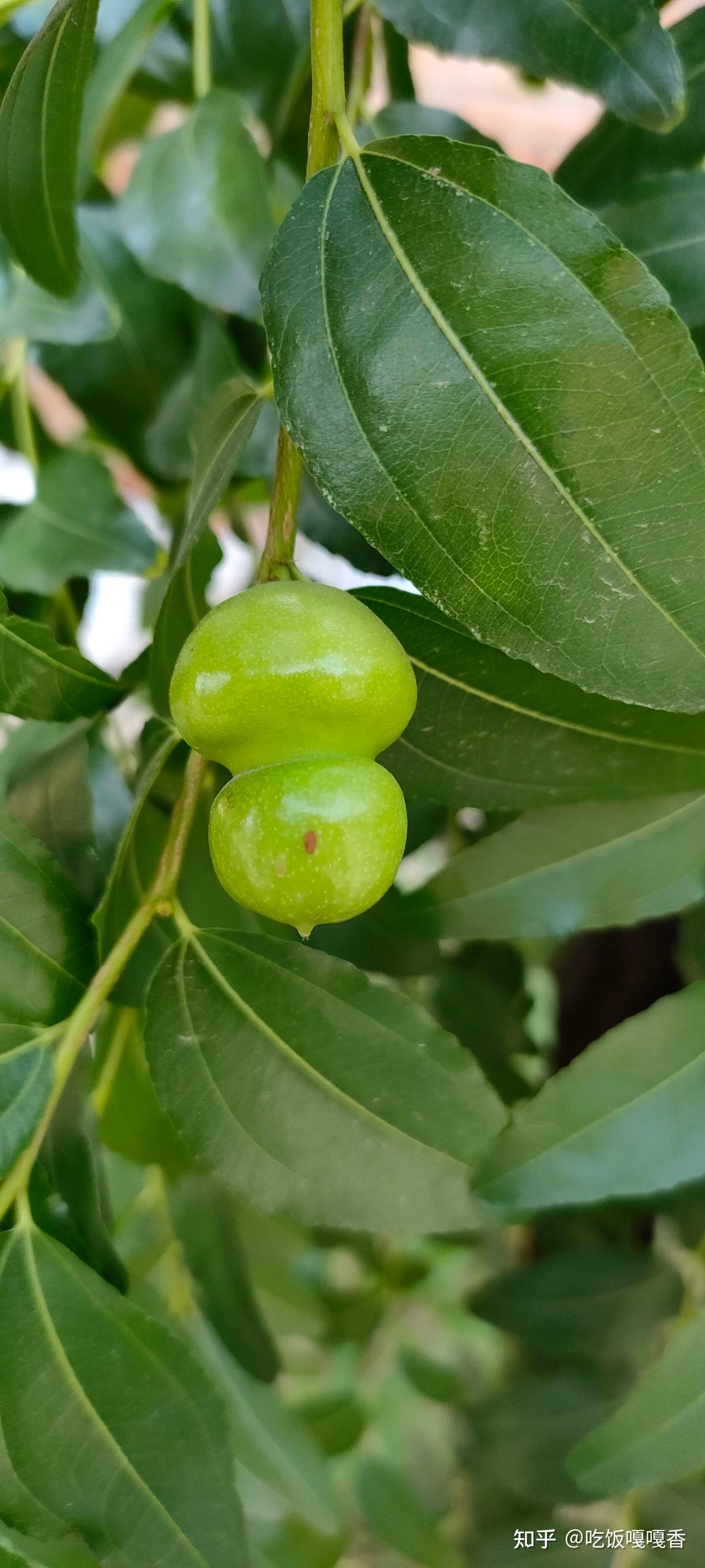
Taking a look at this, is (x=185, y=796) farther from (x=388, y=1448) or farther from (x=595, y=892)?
(x=388, y=1448)

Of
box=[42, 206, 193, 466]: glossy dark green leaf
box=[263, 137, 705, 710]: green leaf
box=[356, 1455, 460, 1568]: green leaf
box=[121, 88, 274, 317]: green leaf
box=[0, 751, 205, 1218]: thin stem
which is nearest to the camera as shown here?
box=[263, 137, 705, 710]: green leaf

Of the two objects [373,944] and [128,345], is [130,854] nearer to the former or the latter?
[373,944]

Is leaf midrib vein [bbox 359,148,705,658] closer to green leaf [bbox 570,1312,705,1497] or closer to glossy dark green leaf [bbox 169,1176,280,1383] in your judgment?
green leaf [bbox 570,1312,705,1497]

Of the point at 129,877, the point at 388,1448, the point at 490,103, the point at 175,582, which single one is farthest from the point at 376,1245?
the point at 490,103

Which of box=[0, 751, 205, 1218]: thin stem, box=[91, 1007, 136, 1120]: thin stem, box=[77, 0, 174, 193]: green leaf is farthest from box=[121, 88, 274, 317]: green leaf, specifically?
box=[91, 1007, 136, 1120]: thin stem

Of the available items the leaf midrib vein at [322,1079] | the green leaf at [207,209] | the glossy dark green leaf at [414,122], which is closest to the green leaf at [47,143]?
the green leaf at [207,209]

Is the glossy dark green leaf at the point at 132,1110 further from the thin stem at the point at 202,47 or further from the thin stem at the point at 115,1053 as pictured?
the thin stem at the point at 202,47
